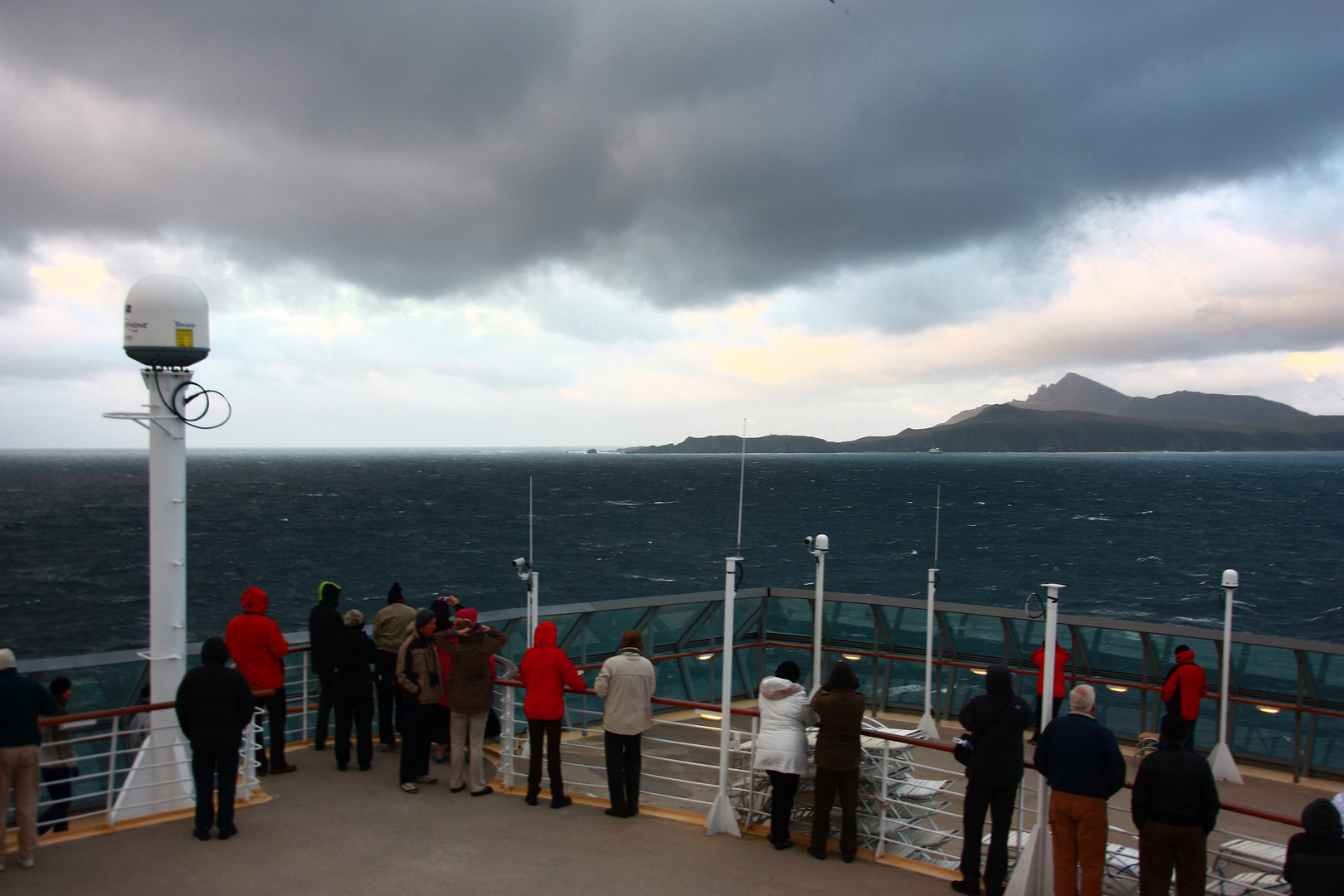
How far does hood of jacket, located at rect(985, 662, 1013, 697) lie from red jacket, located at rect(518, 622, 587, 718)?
3101 millimetres

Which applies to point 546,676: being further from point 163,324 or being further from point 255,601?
point 163,324

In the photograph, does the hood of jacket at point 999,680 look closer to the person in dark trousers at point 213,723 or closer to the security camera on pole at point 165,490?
the person in dark trousers at point 213,723

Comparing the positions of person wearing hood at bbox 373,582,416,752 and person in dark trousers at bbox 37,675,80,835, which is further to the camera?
person wearing hood at bbox 373,582,416,752

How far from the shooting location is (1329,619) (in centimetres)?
4150

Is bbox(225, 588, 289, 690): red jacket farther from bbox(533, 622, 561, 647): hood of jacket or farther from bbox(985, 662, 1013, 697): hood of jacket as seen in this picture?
bbox(985, 662, 1013, 697): hood of jacket

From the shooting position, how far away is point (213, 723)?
5.94 meters

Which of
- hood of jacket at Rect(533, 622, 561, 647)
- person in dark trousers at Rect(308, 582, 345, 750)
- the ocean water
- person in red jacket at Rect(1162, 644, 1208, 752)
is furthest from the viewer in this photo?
the ocean water

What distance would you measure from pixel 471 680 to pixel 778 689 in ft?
8.68

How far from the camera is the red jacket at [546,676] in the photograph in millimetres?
6766

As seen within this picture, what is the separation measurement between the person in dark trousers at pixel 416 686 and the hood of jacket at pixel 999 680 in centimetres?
443

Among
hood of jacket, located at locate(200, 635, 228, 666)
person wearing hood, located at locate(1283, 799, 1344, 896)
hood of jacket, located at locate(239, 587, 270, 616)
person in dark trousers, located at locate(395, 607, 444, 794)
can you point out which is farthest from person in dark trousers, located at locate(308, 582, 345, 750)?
person wearing hood, located at locate(1283, 799, 1344, 896)

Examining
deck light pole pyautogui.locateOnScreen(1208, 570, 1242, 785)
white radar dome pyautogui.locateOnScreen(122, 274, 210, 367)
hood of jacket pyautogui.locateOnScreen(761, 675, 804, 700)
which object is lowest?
deck light pole pyautogui.locateOnScreen(1208, 570, 1242, 785)

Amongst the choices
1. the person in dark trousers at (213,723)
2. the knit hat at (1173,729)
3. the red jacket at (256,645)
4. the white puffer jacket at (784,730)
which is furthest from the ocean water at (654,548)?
the knit hat at (1173,729)

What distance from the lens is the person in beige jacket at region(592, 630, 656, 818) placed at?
6559 mm
